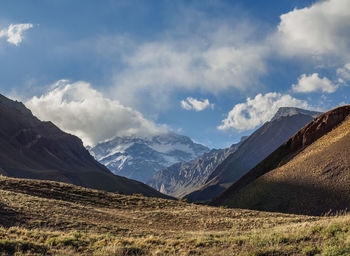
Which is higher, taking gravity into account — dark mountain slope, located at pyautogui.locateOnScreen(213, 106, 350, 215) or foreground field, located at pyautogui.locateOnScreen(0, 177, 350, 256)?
dark mountain slope, located at pyautogui.locateOnScreen(213, 106, 350, 215)

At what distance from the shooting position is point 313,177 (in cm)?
5675

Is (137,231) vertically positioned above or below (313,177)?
below

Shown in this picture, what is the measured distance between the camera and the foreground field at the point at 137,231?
42.7ft

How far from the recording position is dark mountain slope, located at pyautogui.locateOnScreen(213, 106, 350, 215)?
50.9m

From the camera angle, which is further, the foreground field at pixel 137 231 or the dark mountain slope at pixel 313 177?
the dark mountain slope at pixel 313 177

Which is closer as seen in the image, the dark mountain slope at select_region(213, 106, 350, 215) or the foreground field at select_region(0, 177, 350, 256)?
the foreground field at select_region(0, 177, 350, 256)

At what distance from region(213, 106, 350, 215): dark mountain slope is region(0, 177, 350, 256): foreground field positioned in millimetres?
21195

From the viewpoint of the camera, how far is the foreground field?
Result: 512 inches

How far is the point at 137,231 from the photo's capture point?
74.9 ft

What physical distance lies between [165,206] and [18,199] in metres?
20.6

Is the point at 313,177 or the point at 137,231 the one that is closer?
the point at 137,231

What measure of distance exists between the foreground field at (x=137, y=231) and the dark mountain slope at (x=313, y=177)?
834 inches

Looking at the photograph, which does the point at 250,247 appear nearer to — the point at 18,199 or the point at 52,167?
the point at 18,199

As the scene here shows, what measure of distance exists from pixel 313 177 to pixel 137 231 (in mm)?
45238
